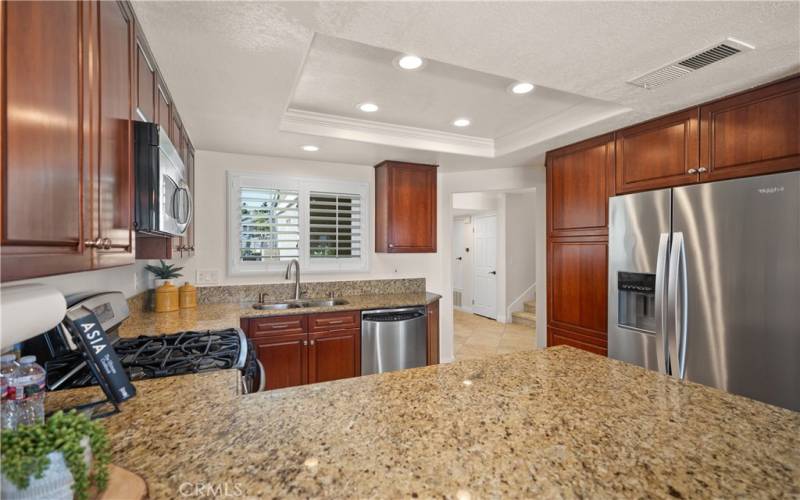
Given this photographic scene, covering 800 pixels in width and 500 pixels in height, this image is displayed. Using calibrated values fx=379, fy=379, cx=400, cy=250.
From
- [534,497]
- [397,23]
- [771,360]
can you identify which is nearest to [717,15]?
[397,23]

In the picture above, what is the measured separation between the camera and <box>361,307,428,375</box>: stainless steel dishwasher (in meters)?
3.20

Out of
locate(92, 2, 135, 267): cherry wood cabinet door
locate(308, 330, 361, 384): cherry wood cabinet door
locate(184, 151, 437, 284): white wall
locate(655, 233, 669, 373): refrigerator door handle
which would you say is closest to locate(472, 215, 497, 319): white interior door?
locate(184, 151, 437, 284): white wall

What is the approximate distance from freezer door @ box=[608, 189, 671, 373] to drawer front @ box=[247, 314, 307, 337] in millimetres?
2307

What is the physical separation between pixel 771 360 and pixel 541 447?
6.25 ft

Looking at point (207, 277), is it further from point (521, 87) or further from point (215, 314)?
point (521, 87)

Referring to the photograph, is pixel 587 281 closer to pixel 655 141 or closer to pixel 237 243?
pixel 655 141

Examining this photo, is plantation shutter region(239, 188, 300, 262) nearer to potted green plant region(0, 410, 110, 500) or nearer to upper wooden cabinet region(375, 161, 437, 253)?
upper wooden cabinet region(375, 161, 437, 253)

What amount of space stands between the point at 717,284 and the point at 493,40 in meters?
1.82

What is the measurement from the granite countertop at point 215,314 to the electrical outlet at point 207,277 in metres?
0.23

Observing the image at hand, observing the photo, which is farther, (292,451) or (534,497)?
(292,451)

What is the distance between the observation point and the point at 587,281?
9.86ft

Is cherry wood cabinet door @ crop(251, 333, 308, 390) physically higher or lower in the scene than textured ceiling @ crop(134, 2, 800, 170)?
lower

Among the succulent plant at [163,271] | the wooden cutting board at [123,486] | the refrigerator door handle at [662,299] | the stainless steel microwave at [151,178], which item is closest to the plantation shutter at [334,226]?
the succulent plant at [163,271]

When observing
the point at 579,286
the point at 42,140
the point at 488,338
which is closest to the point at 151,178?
the point at 42,140
